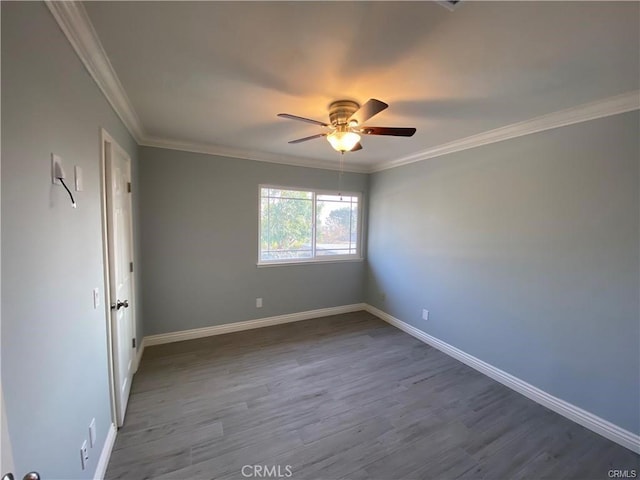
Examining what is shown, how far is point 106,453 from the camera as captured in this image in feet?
5.72

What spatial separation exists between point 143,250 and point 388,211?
3.24 meters

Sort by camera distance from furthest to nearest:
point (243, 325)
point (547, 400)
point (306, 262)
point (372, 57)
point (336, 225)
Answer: point (336, 225) < point (306, 262) < point (243, 325) < point (547, 400) < point (372, 57)

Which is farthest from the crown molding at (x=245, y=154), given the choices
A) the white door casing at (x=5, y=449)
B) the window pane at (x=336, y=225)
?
the white door casing at (x=5, y=449)

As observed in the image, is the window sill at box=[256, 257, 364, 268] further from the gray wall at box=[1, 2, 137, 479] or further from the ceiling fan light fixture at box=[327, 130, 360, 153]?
the gray wall at box=[1, 2, 137, 479]

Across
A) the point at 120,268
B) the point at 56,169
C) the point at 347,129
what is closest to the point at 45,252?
the point at 56,169

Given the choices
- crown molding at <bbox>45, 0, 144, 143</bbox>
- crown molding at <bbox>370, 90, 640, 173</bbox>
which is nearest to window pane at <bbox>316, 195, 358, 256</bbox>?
crown molding at <bbox>370, 90, 640, 173</bbox>

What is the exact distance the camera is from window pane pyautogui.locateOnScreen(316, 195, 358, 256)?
14.1 feet

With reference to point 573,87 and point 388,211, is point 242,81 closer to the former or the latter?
point 573,87

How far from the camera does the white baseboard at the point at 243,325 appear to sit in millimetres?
3346

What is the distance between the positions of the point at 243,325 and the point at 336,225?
202 centimetres

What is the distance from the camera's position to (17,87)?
0.88 meters

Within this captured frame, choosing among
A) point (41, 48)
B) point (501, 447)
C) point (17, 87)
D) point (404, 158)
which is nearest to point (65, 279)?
point (17, 87)

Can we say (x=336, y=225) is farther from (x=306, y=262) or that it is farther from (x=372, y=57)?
(x=372, y=57)

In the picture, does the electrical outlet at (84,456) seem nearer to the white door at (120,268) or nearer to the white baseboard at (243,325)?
the white door at (120,268)
